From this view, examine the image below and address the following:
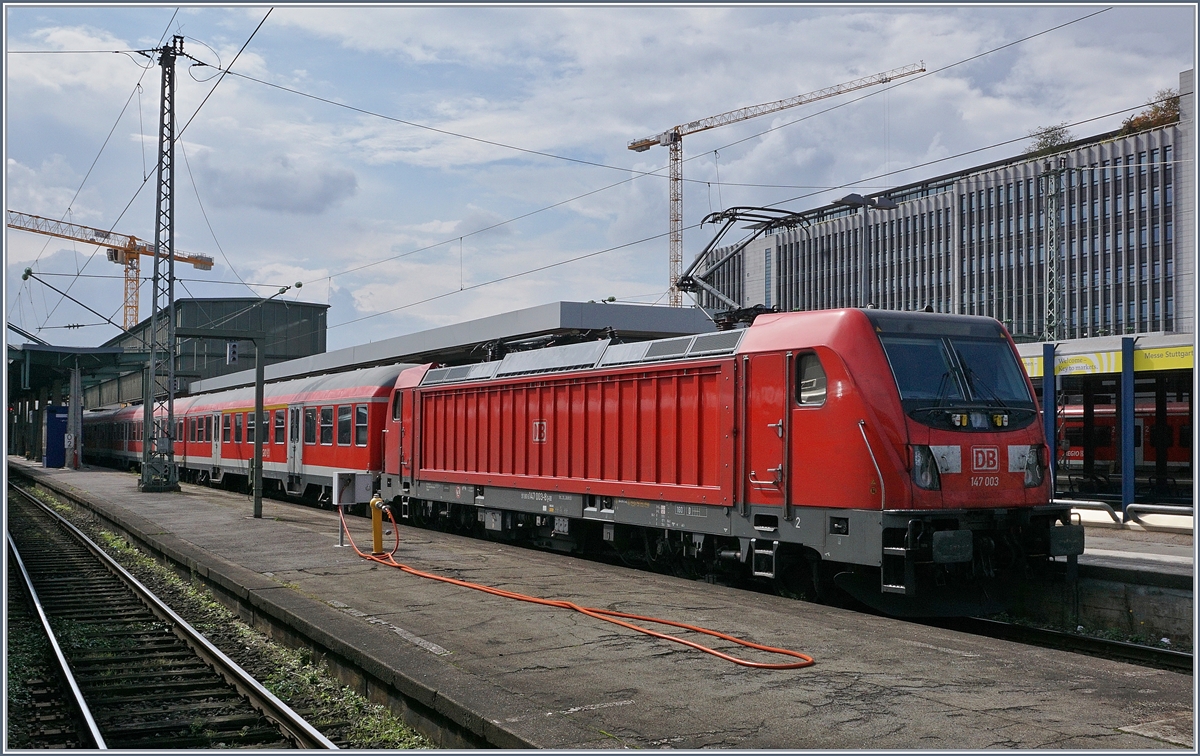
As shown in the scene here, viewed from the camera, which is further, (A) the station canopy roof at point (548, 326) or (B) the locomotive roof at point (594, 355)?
(A) the station canopy roof at point (548, 326)

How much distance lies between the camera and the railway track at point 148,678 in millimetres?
7387

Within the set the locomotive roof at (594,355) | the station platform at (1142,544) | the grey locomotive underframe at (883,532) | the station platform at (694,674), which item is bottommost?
the station platform at (694,674)

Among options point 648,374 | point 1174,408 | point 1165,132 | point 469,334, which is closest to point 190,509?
point 469,334

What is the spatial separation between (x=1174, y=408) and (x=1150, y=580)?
80.2ft

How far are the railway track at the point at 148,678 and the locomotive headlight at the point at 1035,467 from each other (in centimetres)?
760

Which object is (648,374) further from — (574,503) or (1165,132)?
(1165,132)

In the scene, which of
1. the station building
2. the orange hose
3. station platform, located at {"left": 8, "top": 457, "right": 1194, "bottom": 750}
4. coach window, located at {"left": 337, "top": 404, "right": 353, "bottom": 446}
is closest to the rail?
station platform, located at {"left": 8, "top": 457, "right": 1194, "bottom": 750}

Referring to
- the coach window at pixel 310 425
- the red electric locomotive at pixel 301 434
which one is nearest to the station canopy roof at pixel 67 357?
the red electric locomotive at pixel 301 434

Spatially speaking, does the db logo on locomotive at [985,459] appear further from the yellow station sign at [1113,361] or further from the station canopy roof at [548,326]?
the station canopy roof at [548,326]

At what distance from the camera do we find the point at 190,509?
23.5 meters

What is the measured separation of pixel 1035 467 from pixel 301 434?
19.7m

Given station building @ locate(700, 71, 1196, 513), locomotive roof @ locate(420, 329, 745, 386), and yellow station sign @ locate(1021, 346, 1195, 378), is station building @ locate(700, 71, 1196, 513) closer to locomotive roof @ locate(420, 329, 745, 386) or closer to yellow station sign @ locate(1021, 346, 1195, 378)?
yellow station sign @ locate(1021, 346, 1195, 378)

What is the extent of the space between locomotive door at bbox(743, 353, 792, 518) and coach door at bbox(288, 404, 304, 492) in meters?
17.4

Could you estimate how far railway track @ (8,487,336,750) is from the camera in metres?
7.39
